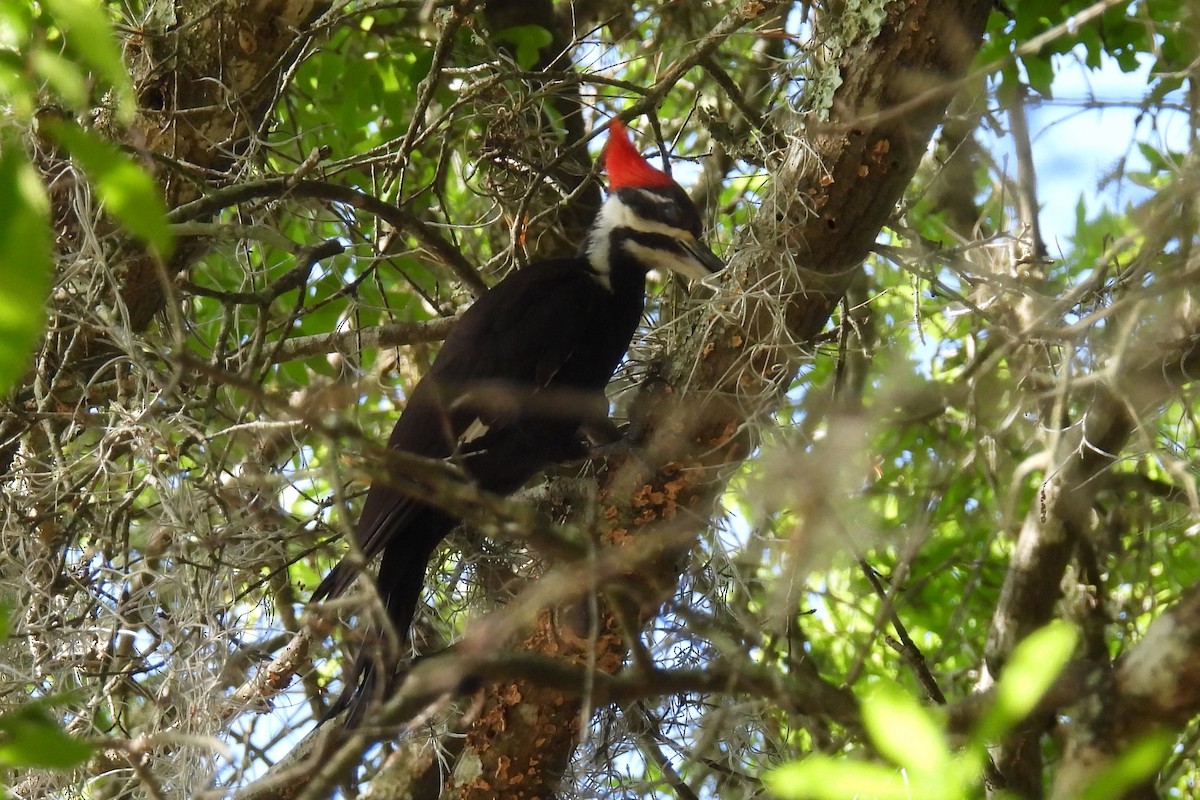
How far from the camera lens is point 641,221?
8.71 ft

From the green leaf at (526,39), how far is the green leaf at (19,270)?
2.22 metres

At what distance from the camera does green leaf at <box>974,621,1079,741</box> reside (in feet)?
2.49

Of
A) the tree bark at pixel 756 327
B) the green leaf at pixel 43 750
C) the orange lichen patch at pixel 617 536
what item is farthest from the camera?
the orange lichen patch at pixel 617 536

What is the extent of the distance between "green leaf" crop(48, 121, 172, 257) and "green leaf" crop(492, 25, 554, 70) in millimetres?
2162

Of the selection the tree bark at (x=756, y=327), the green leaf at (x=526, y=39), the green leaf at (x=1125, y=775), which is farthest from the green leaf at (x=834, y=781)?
the green leaf at (x=526, y=39)

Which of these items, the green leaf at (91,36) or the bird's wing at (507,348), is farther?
the bird's wing at (507,348)

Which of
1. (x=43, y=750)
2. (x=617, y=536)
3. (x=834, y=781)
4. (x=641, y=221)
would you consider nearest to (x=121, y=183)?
(x=43, y=750)

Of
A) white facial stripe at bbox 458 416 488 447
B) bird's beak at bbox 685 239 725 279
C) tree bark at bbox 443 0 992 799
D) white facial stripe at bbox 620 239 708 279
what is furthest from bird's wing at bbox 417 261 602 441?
tree bark at bbox 443 0 992 799

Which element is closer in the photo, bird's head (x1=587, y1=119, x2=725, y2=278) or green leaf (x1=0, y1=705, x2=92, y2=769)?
green leaf (x1=0, y1=705, x2=92, y2=769)

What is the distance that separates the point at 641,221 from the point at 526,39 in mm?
516

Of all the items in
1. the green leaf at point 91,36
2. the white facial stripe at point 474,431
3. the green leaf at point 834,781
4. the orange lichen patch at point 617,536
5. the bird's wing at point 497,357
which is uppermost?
the bird's wing at point 497,357

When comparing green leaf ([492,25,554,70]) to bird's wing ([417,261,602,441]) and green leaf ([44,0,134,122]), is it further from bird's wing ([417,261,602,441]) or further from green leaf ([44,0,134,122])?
green leaf ([44,0,134,122])

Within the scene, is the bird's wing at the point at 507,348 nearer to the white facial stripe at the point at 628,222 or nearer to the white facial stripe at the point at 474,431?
the white facial stripe at the point at 474,431

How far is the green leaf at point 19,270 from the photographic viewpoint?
23.5 inches
